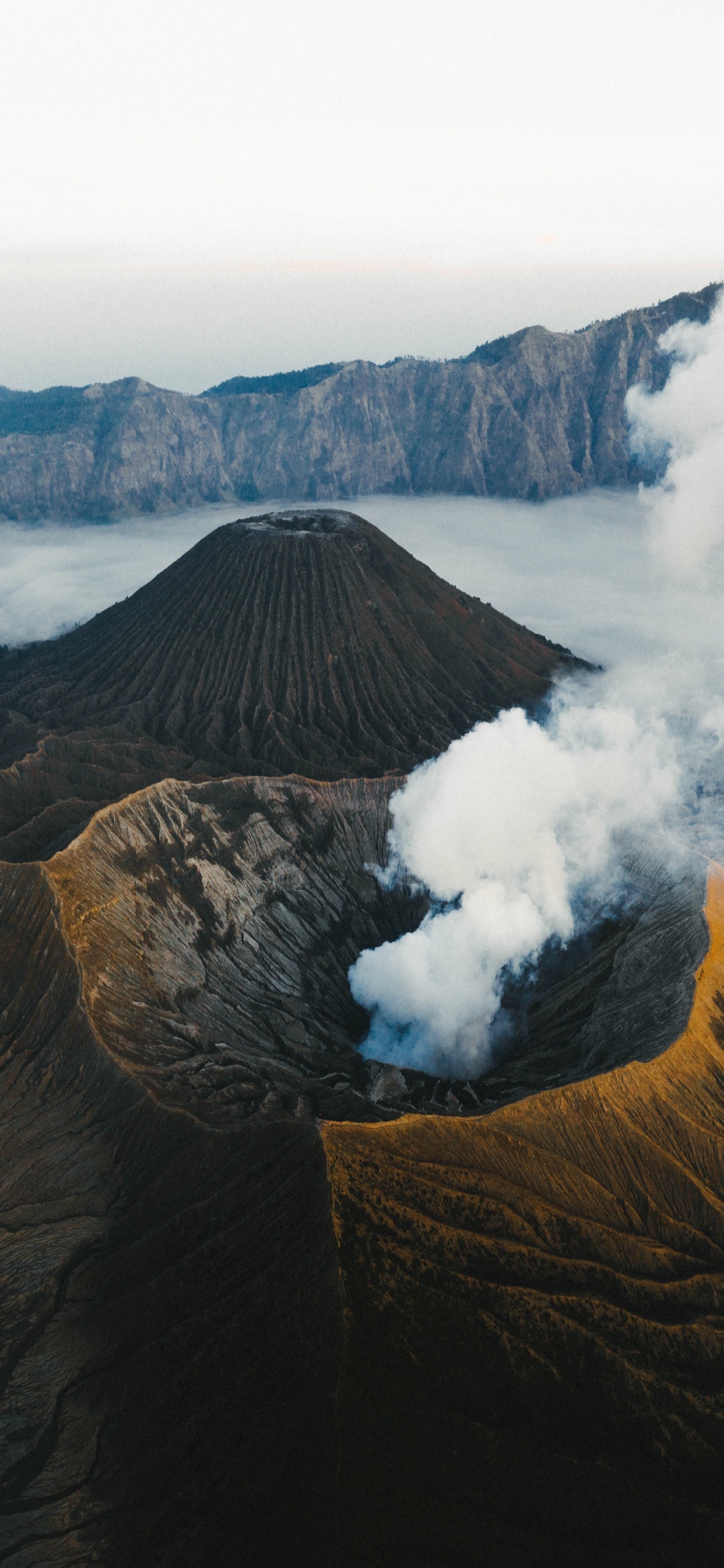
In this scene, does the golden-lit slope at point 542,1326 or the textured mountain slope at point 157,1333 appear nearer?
the golden-lit slope at point 542,1326

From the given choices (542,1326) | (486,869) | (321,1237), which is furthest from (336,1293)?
(486,869)

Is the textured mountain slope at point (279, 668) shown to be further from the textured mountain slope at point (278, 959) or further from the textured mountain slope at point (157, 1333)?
the textured mountain slope at point (157, 1333)

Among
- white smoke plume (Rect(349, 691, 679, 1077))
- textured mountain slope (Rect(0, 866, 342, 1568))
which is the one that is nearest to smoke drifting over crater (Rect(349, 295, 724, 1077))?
white smoke plume (Rect(349, 691, 679, 1077))

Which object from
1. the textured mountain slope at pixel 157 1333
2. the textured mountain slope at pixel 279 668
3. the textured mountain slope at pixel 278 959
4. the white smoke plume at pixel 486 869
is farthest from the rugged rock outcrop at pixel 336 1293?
the textured mountain slope at pixel 279 668

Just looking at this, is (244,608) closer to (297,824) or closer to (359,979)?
(297,824)

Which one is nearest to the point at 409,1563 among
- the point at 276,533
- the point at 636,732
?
the point at 636,732

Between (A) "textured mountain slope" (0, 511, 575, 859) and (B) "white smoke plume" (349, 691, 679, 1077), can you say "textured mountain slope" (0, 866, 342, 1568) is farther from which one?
(A) "textured mountain slope" (0, 511, 575, 859)

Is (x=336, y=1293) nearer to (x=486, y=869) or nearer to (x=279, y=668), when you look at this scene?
(x=486, y=869)
